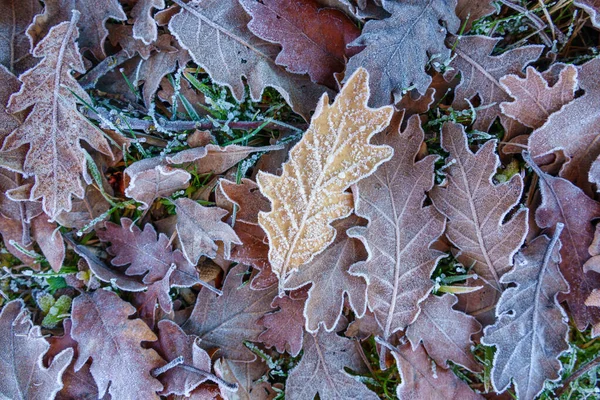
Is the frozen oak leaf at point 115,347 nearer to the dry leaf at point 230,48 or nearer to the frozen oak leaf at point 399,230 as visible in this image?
the frozen oak leaf at point 399,230

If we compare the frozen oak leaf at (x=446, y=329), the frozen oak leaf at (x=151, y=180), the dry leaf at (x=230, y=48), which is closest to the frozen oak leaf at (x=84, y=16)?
the dry leaf at (x=230, y=48)

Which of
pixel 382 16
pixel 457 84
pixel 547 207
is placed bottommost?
pixel 547 207

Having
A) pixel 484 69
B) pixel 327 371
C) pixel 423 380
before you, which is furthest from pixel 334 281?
pixel 484 69

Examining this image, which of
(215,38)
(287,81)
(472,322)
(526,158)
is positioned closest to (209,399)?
(472,322)

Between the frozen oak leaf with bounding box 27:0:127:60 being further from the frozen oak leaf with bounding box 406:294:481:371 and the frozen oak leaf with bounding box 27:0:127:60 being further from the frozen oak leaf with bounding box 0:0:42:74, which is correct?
the frozen oak leaf with bounding box 406:294:481:371

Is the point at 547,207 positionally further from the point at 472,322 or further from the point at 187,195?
the point at 187,195

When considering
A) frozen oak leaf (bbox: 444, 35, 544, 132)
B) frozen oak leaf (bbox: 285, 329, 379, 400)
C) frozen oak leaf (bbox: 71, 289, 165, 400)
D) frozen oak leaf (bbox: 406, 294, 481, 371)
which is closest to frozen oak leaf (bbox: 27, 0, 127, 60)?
frozen oak leaf (bbox: 71, 289, 165, 400)
